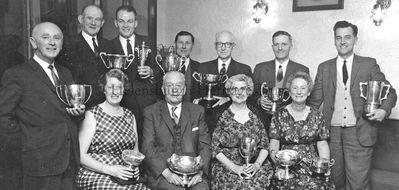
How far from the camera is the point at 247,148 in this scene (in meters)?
3.25

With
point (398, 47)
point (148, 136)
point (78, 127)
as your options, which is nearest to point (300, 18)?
point (398, 47)

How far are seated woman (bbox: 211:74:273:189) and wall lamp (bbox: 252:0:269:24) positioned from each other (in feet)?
6.65

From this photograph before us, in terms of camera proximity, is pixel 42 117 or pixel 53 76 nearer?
pixel 42 117

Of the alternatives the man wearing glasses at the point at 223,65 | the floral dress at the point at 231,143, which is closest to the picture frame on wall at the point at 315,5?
the man wearing glasses at the point at 223,65

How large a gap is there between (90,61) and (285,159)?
1.81m

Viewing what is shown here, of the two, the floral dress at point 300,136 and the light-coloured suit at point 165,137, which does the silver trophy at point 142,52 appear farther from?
the floral dress at point 300,136

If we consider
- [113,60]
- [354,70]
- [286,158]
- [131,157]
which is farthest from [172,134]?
[354,70]

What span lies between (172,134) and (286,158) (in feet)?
3.01

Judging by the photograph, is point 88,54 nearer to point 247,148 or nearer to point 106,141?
point 106,141

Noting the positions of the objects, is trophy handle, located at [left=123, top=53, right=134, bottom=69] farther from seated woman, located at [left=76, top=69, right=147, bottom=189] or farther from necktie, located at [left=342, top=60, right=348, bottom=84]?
necktie, located at [left=342, top=60, right=348, bottom=84]

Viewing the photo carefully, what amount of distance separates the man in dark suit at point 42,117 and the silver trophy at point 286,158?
154cm

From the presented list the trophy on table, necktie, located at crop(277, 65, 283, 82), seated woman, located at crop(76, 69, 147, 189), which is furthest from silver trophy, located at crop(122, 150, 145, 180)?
necktie, located at crop(277, 65, 283, 82)

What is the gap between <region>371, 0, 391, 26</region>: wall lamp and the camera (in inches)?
172

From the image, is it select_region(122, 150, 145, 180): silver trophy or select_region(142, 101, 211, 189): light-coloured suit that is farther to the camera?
select_region(142, 101, 211, 189): light-coloured suit
